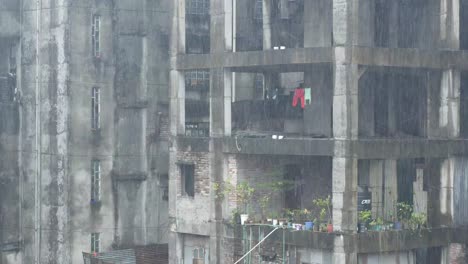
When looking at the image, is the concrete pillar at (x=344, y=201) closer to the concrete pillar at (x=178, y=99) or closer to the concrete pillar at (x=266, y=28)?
the concrete pillar at (x=178, y=99)

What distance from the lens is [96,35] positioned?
137 ft

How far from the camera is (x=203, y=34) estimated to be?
43688 mm

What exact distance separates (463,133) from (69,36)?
52.4 feet

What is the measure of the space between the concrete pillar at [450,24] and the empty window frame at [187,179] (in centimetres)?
1041

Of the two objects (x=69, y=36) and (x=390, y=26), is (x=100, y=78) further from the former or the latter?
(x=390, y=26)

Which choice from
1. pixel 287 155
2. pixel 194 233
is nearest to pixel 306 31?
pixel 287 155

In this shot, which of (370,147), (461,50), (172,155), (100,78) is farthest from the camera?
(100,78)

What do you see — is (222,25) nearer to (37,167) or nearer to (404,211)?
(404,211)

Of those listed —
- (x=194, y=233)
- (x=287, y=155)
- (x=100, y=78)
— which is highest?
(x=100, y=78)

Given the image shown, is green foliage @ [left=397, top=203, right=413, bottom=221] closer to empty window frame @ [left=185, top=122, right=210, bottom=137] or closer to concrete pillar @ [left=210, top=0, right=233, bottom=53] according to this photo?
concrete pillar @ [left=210, top=0, right=233, bottom=53]

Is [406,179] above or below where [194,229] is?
above

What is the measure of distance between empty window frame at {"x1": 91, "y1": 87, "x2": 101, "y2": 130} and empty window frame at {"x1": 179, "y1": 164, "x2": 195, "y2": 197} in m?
5.20

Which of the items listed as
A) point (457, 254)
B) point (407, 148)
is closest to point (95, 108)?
point (407, 148)

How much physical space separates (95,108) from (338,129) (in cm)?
1256
